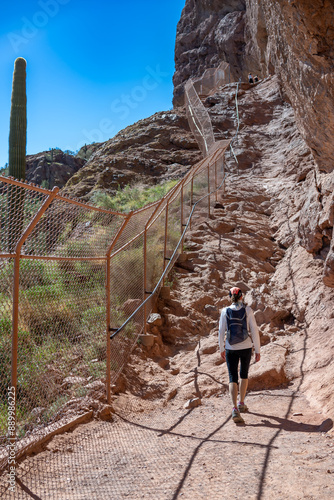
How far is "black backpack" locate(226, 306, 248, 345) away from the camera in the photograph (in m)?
5.43

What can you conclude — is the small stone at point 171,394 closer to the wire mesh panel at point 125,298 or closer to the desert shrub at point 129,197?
the wire mesh panel at point 125,298

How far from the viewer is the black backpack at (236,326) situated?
17.8ft

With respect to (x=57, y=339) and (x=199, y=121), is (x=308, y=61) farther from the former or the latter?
(x=199, y=121)

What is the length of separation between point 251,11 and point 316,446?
3511cm

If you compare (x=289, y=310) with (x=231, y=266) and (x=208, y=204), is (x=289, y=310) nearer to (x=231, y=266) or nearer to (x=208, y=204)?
(x=231, y=266)

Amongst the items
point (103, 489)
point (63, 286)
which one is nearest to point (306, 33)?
point (63, 286)

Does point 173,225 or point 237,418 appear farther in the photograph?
point 173,225

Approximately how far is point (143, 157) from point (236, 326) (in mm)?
17081

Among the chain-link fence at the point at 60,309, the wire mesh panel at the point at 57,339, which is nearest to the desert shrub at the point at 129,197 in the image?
the chain-link fence at the point at 60,309

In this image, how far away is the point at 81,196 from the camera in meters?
19.4

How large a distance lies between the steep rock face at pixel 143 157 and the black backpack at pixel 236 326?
1392 cm

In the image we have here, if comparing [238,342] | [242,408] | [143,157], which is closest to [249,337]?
[238,342]

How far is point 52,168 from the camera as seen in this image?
45.0 metres

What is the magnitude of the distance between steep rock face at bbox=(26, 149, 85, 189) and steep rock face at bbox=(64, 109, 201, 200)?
2083cm
